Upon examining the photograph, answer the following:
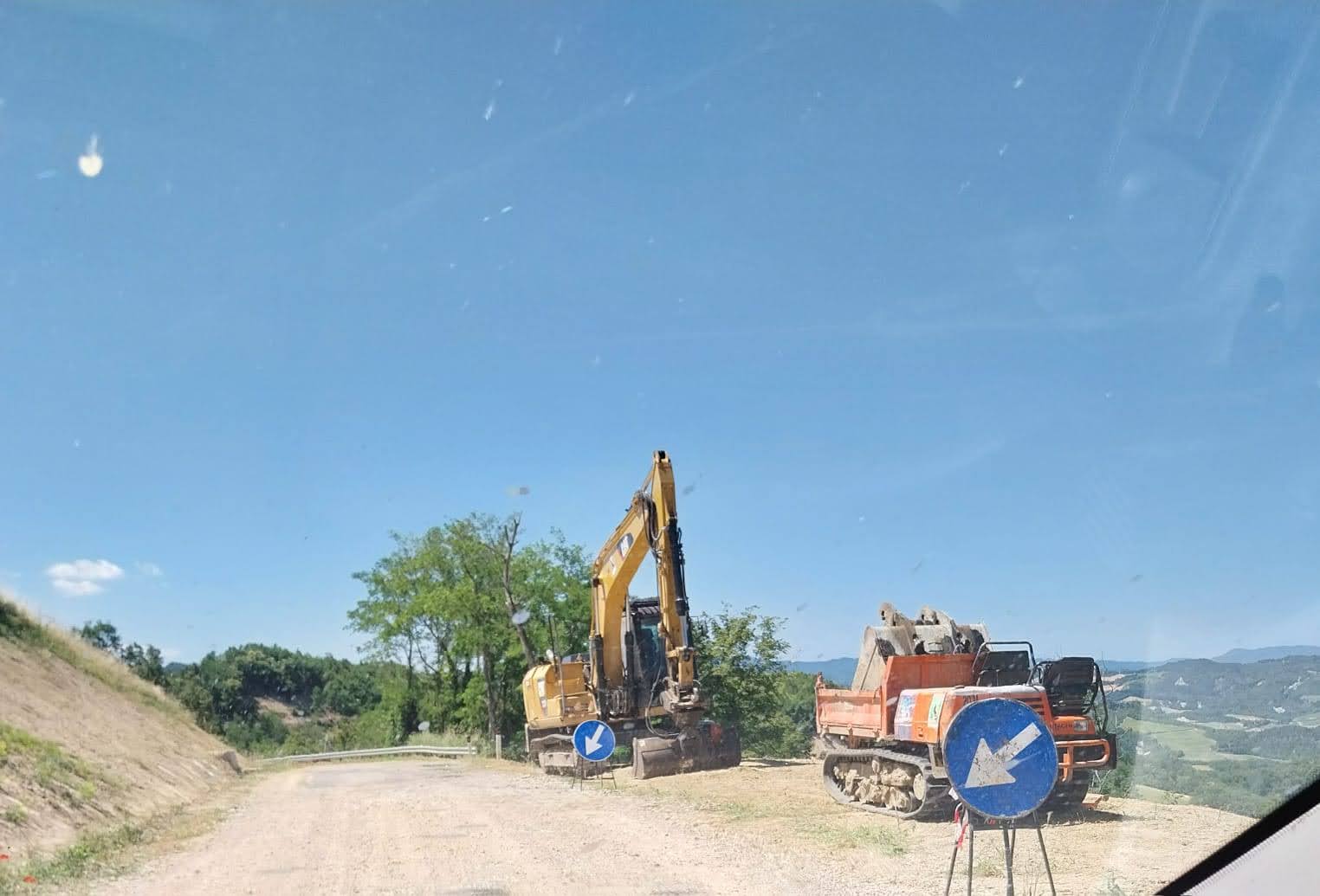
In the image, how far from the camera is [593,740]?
19.2 meters

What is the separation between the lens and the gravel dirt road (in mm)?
9211

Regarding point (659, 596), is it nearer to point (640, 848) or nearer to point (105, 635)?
point (640, 848)

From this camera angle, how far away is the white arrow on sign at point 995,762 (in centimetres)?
644

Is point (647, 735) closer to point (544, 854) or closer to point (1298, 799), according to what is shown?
point (544, 854)

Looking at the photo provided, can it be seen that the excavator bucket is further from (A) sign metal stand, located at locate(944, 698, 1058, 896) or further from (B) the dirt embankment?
(A) sign metal stand, located at locate(944, 698, 1058, 896)

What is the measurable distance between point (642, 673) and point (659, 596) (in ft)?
8.27

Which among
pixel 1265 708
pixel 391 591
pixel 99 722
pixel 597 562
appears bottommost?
pixel 1265 708

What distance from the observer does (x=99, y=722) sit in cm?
2417

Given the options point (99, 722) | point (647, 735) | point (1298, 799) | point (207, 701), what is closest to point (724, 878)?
point (1298, 799)

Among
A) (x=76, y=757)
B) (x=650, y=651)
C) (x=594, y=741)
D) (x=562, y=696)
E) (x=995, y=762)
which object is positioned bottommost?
(x=995, y=762)

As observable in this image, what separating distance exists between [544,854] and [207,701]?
147 feet

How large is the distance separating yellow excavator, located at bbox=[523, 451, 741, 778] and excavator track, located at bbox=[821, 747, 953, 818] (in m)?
5.02

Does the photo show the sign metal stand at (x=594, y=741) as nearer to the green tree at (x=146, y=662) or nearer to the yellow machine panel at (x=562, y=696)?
the yellow machine panel at (x=562, y=696)

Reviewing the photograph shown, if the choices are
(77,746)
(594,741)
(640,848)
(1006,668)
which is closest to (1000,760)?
(640,848)
